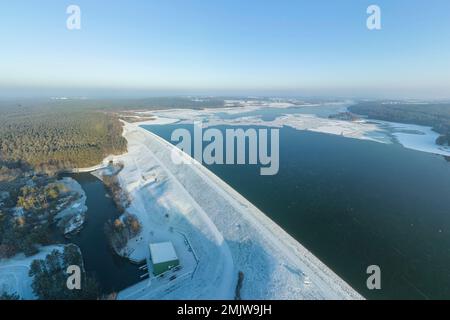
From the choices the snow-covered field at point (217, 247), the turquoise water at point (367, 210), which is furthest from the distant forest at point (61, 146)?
the turquoise water at point (367, 210)

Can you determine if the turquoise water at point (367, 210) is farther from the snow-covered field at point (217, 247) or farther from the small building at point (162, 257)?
the small building at point (162, 257)

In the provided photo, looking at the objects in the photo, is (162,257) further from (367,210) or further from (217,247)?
(367,210)

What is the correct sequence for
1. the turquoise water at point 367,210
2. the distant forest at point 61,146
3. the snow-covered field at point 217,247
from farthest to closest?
1. the distant forest at point 61,146
2. the turquoise water at point 367,210
3. the snow-covered field at point 217,247

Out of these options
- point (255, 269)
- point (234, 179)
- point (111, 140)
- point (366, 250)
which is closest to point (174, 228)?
point (255, 269)

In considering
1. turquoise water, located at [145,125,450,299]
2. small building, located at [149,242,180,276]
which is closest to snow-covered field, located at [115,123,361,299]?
small building, located at [149,242,180,276]

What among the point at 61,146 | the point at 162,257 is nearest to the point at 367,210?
the point at 162,257

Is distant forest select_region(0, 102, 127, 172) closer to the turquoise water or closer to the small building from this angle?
the turquoise water
